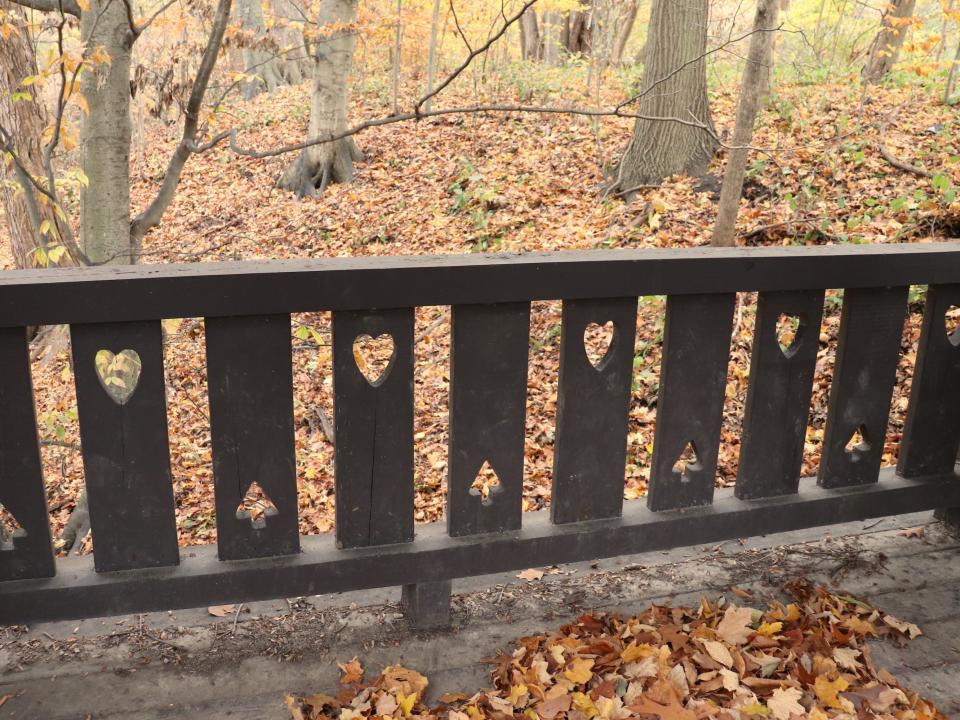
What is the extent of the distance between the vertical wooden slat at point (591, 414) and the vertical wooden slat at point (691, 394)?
0.40ft

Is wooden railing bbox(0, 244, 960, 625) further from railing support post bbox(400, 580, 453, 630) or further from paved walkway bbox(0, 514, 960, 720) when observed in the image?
paved walkway bbox(0, 514, 960, 720)

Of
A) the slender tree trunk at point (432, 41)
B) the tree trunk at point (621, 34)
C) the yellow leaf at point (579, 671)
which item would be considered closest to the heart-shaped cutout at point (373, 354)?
the yellow leaf at point (579, 671)

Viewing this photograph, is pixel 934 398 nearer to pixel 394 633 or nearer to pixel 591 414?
pixel 591 414

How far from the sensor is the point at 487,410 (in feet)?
7.61

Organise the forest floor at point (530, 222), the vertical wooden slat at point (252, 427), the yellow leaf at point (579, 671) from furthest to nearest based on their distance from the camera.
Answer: the forest floor at point (530, 222) < the yellow leaf at point (579, 671) < the vertical wooden slat at point (252, 427)

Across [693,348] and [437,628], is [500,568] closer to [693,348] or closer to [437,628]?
[437,628]

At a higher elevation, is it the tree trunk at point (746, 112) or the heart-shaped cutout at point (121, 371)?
the tree trunk at point (746, 112)

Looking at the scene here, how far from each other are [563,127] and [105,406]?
35.4 ft

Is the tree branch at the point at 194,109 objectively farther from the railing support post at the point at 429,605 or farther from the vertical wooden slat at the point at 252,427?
the railing support post at the point at 429,605

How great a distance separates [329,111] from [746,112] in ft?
24.2

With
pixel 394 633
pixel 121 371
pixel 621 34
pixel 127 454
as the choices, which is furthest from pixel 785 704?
pixel 621 34

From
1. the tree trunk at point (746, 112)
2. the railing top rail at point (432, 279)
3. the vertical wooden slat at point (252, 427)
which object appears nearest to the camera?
the railing top rail at point (432, 279)

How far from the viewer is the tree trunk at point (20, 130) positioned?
7141 millimetres

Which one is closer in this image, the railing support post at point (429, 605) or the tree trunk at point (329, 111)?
the railing support post at point (429, 605)
